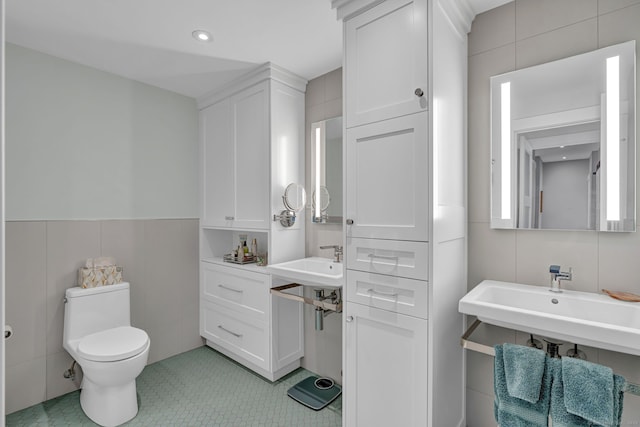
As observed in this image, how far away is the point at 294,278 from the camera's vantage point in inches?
83.8

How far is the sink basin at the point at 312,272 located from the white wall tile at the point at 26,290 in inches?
61.1

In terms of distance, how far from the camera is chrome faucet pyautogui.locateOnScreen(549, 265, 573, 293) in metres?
1.50

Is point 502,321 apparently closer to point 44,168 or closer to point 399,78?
point 399,78

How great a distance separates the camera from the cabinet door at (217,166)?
277 centimetres

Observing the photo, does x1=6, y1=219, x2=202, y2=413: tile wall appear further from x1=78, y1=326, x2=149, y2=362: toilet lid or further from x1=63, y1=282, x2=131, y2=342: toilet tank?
x1=78, y1=326, x2=149, y2=362: toilet lid

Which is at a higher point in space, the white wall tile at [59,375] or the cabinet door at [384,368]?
the cabinet door at [384,368]

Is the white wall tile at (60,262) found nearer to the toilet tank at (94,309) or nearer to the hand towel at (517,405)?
the toilet tank at (94,309)

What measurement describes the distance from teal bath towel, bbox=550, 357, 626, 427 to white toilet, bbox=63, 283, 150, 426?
2.17m

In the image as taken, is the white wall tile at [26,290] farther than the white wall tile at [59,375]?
No

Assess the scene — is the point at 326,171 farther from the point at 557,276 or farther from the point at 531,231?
the point at 557,276

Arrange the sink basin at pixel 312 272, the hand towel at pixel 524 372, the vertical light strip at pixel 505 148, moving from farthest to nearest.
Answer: the sink basin at pixel 312 272 < the vertical light strip at pixel 505 148 < the hand towel at pixel 524 372

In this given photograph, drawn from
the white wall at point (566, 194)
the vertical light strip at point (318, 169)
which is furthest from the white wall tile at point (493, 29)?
the vertical light strip at point (318, 169)

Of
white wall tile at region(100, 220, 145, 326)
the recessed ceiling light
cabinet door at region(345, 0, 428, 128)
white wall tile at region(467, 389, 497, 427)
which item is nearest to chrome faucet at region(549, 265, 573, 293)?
white wall tile at region(467, 389, 497, 427)

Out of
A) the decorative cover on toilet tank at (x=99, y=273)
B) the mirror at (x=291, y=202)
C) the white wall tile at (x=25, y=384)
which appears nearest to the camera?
the white wall tile at (x=25, y=384)
